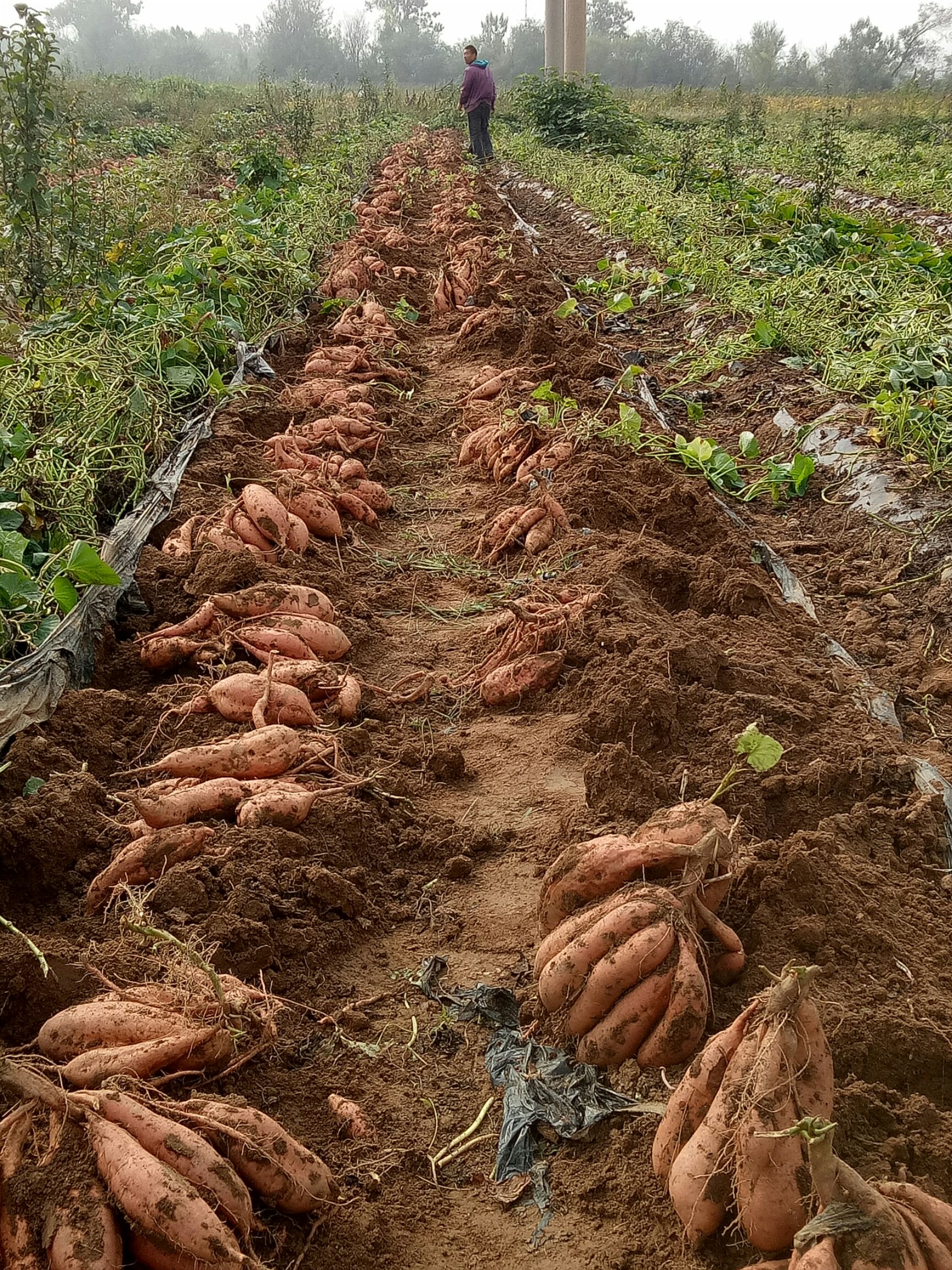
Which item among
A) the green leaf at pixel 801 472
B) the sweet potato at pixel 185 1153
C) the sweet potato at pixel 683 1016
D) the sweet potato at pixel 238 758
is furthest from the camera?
the green leaf at pixel 801 472

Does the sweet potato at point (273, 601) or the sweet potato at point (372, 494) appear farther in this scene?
the sweet potato at point (372, 494)

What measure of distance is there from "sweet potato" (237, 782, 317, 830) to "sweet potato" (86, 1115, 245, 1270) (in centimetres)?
131

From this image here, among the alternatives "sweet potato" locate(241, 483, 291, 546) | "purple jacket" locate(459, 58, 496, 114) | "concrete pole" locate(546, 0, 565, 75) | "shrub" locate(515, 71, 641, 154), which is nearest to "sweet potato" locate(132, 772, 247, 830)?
"sweet potato" locate(241, 483, 291, 546)

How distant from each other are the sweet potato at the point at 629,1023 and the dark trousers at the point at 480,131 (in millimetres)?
20156

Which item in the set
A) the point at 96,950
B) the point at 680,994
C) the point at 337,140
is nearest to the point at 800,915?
the point at 680,994

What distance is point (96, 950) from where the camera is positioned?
2469 millimetres

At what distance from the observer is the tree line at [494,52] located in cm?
4678

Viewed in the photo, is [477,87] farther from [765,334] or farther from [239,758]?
[239,758]

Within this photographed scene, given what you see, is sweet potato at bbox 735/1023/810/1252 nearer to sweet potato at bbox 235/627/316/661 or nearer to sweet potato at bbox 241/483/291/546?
sweet potato at bbox 235/627/316/661

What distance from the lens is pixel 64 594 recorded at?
3707mm

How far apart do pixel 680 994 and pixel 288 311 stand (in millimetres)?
7630

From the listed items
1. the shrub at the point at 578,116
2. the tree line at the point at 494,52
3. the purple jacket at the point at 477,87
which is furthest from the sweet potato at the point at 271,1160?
the tree line at the point at 494,52

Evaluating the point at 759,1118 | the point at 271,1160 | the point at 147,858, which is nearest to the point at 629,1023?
the point at 759,1118

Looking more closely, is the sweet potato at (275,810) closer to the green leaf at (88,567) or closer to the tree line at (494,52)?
the green leaf at (88,567)
